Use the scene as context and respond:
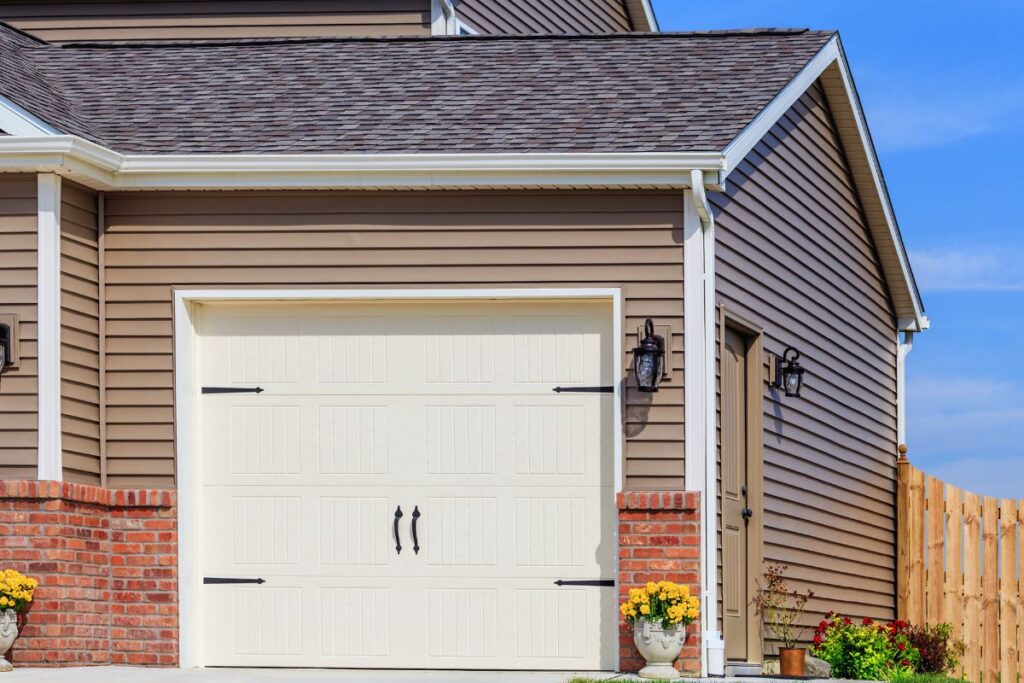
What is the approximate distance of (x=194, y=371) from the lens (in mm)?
10844

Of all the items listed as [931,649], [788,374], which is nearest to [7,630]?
[788,374]

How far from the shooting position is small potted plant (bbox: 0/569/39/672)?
32.4 ft

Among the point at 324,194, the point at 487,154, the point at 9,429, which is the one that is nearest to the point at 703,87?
the point at 487,154

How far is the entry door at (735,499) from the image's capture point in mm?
11047

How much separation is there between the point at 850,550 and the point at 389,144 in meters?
5.38

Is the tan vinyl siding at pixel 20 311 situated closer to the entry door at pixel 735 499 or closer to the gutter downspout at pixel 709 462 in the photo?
the gutter downspout at pixel 709 462

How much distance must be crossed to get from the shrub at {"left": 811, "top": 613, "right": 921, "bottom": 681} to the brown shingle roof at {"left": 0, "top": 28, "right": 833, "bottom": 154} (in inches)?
143

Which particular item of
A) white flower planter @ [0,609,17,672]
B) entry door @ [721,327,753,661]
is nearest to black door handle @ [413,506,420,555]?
entry door @ [721,327,753,661]

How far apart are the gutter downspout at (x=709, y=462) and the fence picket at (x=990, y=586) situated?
4.20m

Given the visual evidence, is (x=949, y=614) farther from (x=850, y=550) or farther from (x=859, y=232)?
(x=859, y=232)

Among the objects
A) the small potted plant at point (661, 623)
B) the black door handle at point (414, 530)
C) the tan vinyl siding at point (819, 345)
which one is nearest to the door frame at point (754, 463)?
the tan vinyl siding at point (819, 345)

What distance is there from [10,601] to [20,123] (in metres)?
2.90

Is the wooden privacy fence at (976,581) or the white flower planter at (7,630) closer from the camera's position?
the white flower planter at (7,630)

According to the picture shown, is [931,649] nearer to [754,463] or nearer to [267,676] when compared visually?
→ [754,463]
